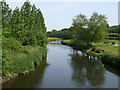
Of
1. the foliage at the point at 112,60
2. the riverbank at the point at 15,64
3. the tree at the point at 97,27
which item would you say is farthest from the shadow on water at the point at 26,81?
the tree at the point at 97,27

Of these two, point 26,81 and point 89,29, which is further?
point 89,29

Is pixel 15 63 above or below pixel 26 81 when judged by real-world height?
above

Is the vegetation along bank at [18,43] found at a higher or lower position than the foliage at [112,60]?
higher

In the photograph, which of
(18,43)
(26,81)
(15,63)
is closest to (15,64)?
(15,63)

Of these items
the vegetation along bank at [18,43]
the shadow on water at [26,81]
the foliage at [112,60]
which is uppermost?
the vegetation along bank at [18,43]

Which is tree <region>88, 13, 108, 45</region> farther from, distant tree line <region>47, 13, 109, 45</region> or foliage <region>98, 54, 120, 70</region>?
foliage <region>98, 54, 120, 70</region>

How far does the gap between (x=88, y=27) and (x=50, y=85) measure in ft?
118

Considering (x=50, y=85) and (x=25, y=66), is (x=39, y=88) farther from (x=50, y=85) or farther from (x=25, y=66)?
(x=25, y=66)

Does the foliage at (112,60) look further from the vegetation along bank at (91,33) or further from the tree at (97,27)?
the tree at (97,27)

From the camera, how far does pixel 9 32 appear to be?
947 inches

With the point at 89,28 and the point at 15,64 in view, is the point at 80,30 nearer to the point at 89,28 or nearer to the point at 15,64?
the point at 89,28

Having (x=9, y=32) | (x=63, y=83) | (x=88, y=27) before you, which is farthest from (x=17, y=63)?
(x=88, y=27)

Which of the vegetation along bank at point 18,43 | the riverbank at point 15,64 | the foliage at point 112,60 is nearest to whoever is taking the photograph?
the riverbank at point 15,64

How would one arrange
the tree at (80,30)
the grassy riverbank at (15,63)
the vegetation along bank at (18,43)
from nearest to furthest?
the grassy riverbank at (15,63)
the vegetation along bank at (18,43)
the tree at (80,30)
